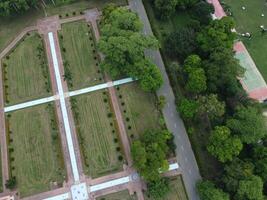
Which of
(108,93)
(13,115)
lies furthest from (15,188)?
(108,93)

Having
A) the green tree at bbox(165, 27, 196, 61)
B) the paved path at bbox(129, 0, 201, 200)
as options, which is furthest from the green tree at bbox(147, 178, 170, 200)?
the green tree at bbox(165, 27, 196, 61)

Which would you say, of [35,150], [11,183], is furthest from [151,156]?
[11,183]

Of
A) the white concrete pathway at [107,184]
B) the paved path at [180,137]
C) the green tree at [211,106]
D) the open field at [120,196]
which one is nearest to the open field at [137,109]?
the paved path at [180,137]

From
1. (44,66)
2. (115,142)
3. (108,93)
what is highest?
(44,66)

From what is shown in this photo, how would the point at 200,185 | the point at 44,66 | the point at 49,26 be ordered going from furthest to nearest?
the point at 49,26 < the point at 44,66 < the point at 200,185

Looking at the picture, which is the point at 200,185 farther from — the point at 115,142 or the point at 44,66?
the point at 44,66

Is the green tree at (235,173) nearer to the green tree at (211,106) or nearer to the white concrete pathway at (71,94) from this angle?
the green tree at (211,106)

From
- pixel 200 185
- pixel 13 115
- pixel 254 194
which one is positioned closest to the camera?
pixel 254 194

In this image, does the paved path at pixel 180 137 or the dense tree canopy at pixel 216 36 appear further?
the dense tree canopy at pixel 216 36
